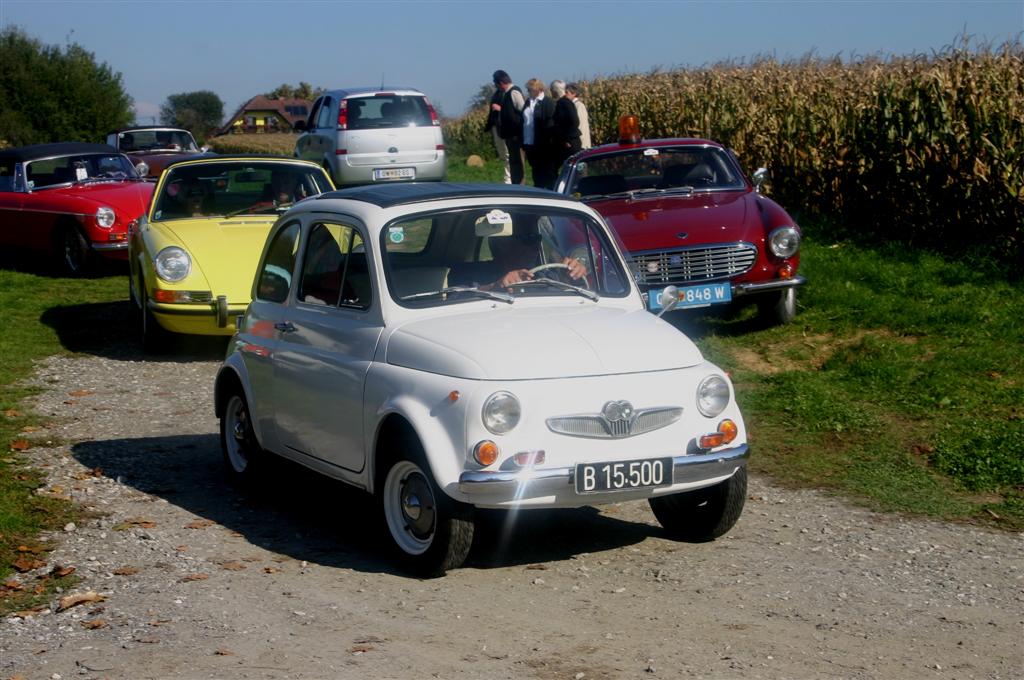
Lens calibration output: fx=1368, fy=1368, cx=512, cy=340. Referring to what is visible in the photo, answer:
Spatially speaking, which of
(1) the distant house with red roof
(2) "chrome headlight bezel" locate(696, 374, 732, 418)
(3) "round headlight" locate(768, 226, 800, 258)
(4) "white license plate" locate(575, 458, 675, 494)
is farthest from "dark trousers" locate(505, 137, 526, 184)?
(1) the distant house with red roof

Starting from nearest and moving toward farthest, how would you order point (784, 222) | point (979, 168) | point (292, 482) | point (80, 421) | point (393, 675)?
1. point (393, 675)
2. point (292, 482)
3. point (80, 421)
4. point (784, 222)
5. point (979, 168)

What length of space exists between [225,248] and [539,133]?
781 centimetres

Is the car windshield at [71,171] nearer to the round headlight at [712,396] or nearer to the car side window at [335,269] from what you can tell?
the car side window at [335,269]

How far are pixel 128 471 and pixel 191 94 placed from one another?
138 m

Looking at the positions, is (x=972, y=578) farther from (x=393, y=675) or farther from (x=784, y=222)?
(x=784, y=222)

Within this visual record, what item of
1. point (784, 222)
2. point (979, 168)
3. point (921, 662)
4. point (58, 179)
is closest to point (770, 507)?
point (921, 662)

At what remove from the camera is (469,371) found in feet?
19.7

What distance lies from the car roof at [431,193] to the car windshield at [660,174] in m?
5.87

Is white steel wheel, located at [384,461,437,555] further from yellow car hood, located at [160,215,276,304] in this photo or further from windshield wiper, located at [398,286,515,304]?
yellow car hood, located at [160,215,276,304]

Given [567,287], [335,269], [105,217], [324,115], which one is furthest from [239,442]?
[324,115]

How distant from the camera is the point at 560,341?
6.25m

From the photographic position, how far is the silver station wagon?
2348 centimetres

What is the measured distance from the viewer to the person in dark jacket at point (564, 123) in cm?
1878

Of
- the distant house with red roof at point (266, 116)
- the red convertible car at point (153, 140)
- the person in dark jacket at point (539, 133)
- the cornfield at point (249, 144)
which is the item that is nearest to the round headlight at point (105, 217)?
the person in dark jacket at point (539, 133)
